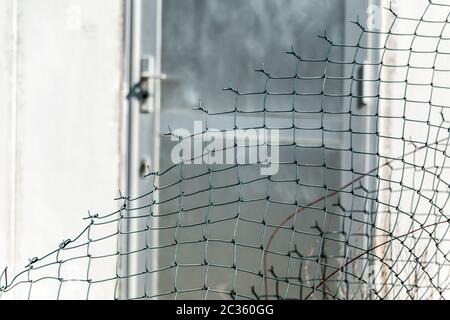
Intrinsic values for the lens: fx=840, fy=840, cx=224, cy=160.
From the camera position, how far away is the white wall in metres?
3.84

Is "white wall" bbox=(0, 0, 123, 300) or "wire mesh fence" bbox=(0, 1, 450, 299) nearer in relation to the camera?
"wire mesh fence" bbox=(0, 1, 450, 299)

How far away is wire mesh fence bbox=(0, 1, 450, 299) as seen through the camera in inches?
144

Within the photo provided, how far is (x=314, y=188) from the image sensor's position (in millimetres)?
3787

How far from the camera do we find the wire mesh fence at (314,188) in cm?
366

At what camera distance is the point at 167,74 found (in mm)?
3861

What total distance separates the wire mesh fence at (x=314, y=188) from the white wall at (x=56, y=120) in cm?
17

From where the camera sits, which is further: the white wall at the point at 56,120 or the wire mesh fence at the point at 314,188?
the white wall at the point at 56,120

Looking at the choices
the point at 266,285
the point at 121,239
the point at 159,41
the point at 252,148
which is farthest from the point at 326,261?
the point at 159,41

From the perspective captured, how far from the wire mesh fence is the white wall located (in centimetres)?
17

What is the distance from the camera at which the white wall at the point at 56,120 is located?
12.6 feet

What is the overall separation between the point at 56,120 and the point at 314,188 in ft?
4.03
